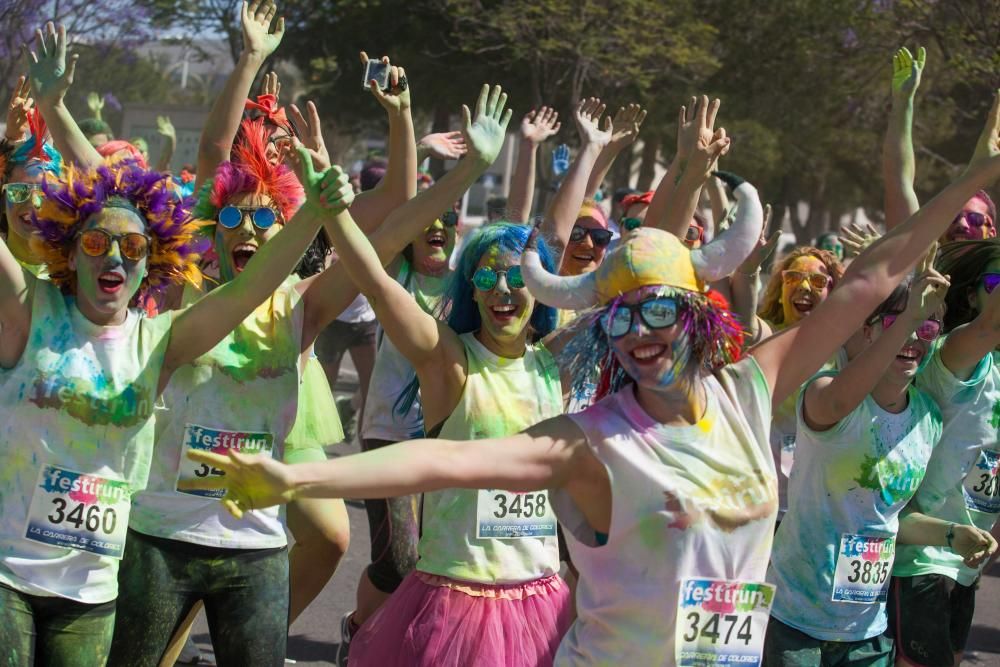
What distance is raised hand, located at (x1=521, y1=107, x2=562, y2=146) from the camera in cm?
591

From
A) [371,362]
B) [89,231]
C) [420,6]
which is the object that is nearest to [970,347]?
[89,231]

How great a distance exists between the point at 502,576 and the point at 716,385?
1.25m

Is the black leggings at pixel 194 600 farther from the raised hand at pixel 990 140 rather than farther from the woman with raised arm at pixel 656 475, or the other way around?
the raised hand at pixel 990 140

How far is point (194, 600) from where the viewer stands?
432cm

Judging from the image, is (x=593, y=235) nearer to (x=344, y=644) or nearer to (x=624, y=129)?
(x=624, y=129)

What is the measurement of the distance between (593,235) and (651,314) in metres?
3.11

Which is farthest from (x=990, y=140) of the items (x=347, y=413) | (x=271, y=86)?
(x=347, y=413)

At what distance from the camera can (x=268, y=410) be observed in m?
4.35

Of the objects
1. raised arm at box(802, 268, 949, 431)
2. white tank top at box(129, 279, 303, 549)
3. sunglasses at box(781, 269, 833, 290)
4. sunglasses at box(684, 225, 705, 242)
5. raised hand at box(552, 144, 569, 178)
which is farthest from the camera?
raised hand at box(552, 144, 569, 178)

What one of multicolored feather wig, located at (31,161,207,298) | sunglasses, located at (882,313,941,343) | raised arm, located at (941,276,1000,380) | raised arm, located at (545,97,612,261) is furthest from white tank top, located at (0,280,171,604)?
raised arm, located at (941,276,1000,380)

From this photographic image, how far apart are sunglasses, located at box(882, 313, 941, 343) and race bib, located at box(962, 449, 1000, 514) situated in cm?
66

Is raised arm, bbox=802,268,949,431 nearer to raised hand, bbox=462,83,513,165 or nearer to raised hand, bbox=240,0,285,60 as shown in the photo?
raised hand, bbox=462,83,513,165

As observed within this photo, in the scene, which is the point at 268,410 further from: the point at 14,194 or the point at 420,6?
the point at 420,6

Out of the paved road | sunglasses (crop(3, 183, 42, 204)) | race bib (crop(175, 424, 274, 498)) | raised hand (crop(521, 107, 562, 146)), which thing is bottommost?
the paved road
